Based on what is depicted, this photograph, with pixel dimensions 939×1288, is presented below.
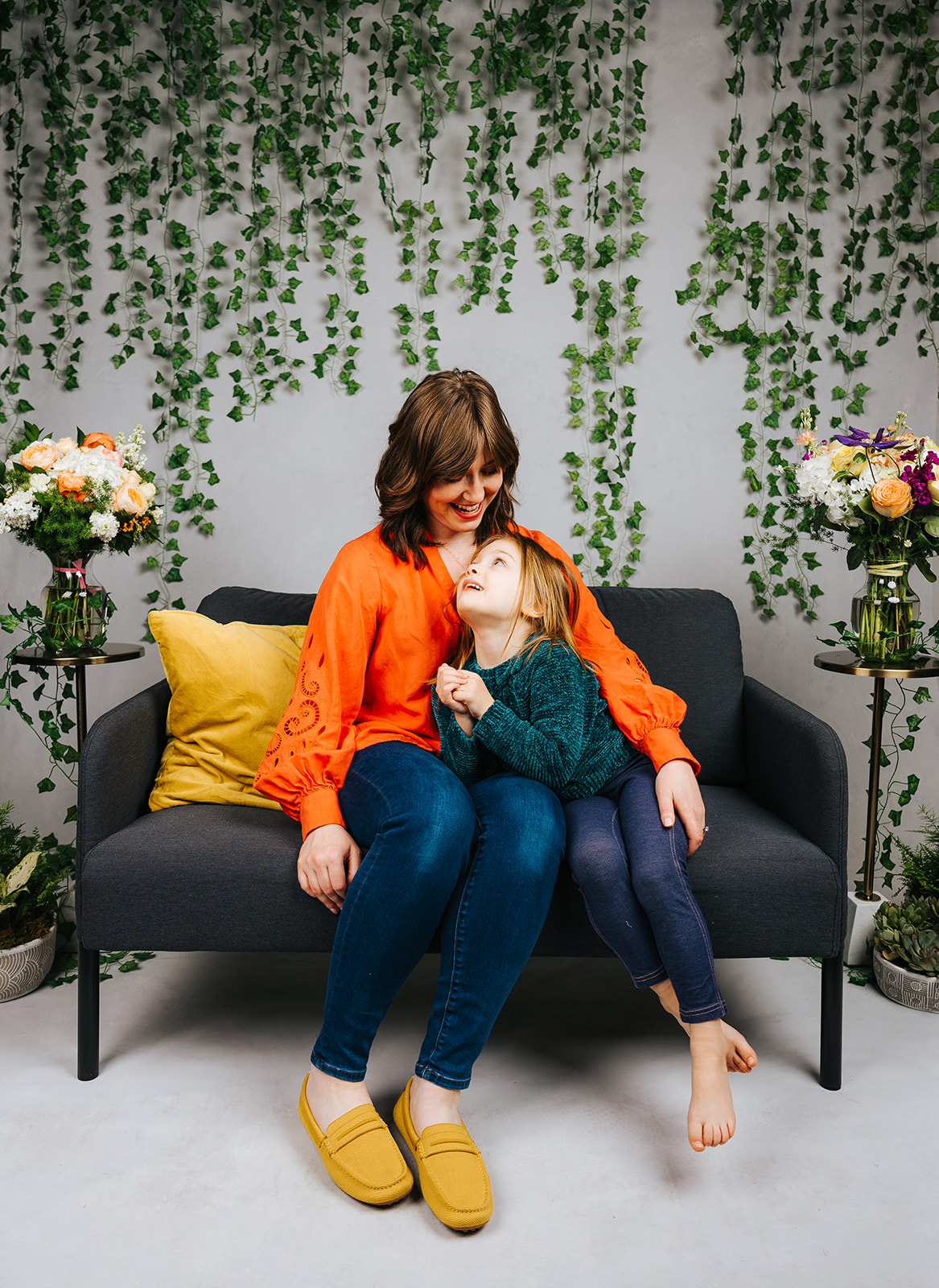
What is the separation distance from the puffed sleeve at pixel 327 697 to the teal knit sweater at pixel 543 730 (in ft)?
0.53

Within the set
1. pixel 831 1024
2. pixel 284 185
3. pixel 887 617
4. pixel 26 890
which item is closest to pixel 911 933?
pixel 831 1024

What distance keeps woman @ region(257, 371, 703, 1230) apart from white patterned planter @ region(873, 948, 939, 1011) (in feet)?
2.63

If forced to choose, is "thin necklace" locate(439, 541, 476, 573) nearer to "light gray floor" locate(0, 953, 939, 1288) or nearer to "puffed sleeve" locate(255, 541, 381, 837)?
"puffed sleeve" locate(255, 541, 381, 837)

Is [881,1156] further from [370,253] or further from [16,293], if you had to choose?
[16,293]

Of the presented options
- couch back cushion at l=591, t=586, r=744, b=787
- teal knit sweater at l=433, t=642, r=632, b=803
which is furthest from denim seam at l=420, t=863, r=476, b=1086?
couch back cushion at l=591, t=586, r=744, b=787

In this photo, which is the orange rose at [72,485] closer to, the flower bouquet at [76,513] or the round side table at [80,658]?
the flower bouquet at [76,513]

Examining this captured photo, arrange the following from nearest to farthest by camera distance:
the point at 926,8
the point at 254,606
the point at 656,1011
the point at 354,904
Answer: the point at 354,904 → the point at 656,1011 → the point at 254,606 → the point at 926,8

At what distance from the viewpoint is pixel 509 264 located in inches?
96.8

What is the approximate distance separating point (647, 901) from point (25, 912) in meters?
1.43

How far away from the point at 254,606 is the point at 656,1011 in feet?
4.09

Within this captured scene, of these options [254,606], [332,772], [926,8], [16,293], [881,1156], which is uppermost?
[926,8]

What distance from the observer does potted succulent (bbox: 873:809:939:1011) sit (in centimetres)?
193

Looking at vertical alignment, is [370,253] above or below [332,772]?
above

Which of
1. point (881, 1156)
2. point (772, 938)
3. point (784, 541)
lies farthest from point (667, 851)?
point (784, 541)
